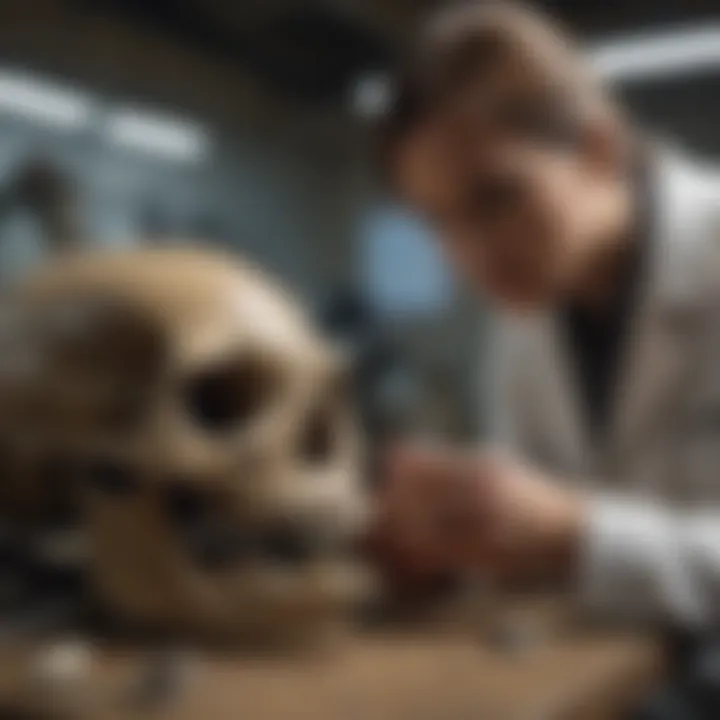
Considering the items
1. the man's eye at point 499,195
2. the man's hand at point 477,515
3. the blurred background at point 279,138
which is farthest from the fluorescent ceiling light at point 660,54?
the man's hand at point 477,515

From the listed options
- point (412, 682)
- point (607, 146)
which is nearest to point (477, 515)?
point (412, 682)

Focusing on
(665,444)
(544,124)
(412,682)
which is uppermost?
(544,124)

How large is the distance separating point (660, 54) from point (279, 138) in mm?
205

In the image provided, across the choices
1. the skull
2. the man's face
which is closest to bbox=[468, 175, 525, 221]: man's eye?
the man's face

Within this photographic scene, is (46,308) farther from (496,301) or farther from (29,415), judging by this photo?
(496,301)

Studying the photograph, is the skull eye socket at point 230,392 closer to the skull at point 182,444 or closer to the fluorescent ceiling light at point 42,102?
the skull at point 182,444

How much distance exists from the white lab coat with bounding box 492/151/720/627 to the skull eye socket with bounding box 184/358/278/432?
16 cm

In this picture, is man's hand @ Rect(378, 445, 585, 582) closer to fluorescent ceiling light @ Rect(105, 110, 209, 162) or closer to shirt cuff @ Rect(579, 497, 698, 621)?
shirt cuff @ Rect(579, 497, 698, 621)

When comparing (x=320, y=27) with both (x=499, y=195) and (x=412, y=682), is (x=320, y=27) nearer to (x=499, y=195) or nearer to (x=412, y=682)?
(x=499, y=195)

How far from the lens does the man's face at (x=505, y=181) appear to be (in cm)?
64

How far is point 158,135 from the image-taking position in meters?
0.69

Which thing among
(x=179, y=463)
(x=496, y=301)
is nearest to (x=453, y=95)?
(x=496, y=301)

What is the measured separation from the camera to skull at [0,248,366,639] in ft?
1.82

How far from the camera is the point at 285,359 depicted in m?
0.58
